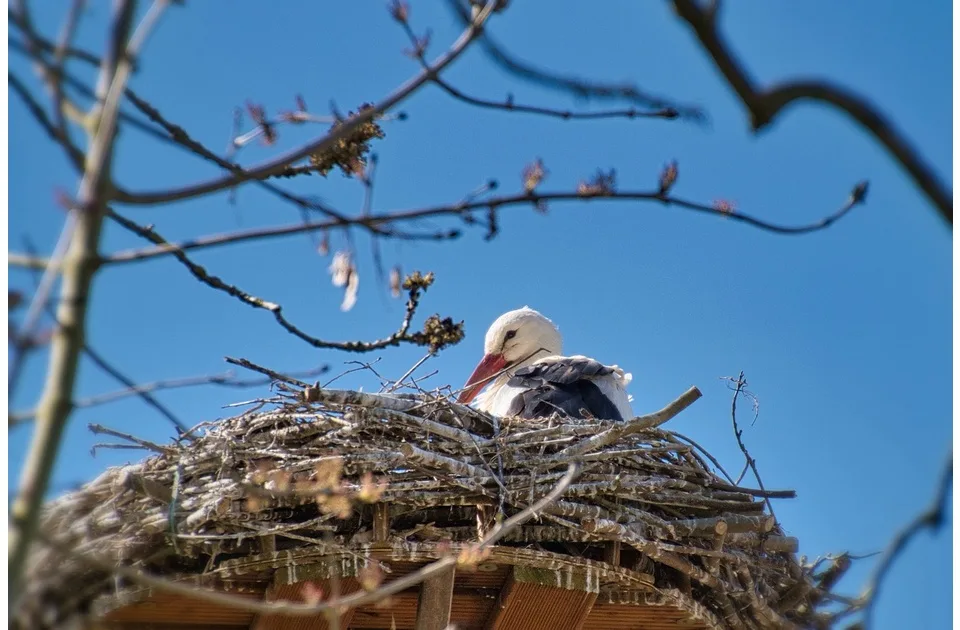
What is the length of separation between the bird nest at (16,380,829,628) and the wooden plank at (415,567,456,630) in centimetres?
12

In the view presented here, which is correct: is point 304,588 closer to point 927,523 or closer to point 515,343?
point 927,523

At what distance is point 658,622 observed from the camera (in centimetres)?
405

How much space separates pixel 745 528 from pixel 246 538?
5.02ft

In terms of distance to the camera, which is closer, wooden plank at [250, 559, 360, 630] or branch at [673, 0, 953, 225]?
branch at [673, 0, 953, 225]

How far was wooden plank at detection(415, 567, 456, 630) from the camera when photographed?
3635mm

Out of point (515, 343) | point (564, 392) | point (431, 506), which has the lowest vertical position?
point (431, 506)

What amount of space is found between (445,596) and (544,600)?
33cm

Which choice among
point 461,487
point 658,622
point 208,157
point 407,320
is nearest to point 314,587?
point 461,487

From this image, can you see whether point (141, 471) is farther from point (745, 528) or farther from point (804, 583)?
point (804, 583)

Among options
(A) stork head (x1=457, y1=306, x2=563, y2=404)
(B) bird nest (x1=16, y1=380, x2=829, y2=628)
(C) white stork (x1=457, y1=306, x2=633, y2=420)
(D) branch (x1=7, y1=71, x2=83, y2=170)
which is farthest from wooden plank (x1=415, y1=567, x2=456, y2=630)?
(A) stork head (x1=457, y1=306, x2=563, y2=404)

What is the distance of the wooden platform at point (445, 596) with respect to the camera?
11.5 feet

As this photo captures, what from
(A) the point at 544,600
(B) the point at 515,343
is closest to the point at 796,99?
(A) the point at 544,600

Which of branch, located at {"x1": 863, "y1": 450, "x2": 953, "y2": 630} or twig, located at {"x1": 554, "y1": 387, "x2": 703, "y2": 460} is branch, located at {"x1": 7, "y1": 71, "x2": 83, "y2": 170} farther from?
twig, located at {"x1": 554, "y1": 387, "x2": 703, "y2": 460}

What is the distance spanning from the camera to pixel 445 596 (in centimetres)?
364
